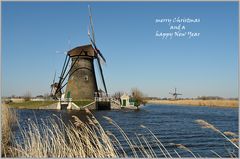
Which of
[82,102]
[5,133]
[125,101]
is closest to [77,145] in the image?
[5,133]

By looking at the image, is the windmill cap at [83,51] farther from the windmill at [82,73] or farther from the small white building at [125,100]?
the small white building at [125,100]

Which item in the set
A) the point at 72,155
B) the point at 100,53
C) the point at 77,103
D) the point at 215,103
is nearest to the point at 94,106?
the point at 77,103

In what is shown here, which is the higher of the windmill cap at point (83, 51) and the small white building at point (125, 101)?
the windmill cap at point (83, 51)

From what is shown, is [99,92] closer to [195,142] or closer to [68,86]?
[68,86]

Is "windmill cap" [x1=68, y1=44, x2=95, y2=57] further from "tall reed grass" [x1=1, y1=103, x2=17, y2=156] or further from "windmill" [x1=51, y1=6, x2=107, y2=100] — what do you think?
"tall reed grass" [x1=1, y1=103, x2=17, y2=156]

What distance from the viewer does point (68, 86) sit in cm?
2812

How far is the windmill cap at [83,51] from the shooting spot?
27625mm

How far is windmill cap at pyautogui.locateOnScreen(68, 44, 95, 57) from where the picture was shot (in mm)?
27625

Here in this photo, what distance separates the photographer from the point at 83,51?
90.6 feet

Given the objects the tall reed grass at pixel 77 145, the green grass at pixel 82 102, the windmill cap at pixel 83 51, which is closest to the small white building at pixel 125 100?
the green grass at pixel 82 102

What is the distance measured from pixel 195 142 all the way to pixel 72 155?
18.8ft

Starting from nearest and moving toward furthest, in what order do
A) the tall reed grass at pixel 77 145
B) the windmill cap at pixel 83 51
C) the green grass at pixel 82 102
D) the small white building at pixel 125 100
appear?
the tall reed grass at pixel 77 145
the green grass at pixel 82 102
the windmill cap at pixel 83 51
the small white building at pixel 125 100

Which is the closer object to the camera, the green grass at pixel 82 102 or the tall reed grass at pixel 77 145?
the tall reed grass at pixel 77 145

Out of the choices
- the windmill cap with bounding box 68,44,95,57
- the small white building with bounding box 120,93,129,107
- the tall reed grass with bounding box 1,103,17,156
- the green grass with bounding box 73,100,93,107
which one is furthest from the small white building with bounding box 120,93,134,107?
the tall reed grass with bounding box 1,103,17,156
